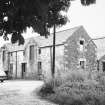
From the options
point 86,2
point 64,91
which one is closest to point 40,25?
point 86,2

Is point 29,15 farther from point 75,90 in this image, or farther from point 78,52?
point 78,52

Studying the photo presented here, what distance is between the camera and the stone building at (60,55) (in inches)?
1114

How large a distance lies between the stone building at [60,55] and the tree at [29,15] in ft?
77.7

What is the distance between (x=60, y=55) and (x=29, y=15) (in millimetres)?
25311

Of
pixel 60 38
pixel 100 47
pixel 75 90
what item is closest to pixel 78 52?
pixel 60 38

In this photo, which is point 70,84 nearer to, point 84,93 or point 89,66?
point 84,93

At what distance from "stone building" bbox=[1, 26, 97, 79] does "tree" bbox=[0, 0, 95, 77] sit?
77.7ft

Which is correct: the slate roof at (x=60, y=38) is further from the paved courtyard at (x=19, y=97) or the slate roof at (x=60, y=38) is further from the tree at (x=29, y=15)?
the tree at (x=29, y=15)

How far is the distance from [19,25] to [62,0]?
80 cm

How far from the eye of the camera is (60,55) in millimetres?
28406

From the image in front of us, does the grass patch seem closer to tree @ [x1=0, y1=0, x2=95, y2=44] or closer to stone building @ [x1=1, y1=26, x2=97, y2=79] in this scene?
tree @ [x1=0, y1=0, x2=95, y2=44]

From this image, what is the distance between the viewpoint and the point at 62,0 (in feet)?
11.6

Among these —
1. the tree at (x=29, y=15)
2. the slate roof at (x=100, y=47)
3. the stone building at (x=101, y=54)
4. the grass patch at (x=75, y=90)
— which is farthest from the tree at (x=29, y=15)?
the slate roof at (x=100, y=47)

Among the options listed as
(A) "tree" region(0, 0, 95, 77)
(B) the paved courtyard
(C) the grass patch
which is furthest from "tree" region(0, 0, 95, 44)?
(B) the paved courtyard
